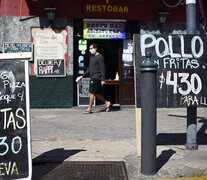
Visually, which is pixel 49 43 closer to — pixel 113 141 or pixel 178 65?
pixel 113 141

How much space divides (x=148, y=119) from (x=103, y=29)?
7.72 m

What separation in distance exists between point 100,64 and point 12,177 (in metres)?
6.30

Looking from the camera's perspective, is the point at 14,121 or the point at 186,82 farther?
the point at 186,82

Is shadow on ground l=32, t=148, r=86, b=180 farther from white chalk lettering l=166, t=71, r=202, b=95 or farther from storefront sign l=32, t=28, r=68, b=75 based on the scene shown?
storefront sign l=32, t=28, r=68, b=75

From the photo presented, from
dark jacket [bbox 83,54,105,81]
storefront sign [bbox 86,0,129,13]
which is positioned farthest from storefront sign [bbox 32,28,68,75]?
dark jacket [bbox 83,54,105,81]

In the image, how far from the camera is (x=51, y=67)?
1128 centimetres

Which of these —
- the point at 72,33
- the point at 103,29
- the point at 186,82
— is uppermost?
the point at 103,29

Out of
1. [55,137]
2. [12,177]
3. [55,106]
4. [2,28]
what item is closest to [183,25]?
[55,106]

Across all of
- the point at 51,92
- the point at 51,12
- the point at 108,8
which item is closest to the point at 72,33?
the point at 51,12

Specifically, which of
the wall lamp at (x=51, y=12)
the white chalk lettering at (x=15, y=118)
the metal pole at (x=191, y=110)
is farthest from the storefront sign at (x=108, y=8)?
the white chalk lettering at (x=15, y=118)

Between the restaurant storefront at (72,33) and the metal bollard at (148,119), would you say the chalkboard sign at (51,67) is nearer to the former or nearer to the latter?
the restaurant storefront at (72,33)

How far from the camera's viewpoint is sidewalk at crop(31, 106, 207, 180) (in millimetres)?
4676

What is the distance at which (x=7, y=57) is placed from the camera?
3795mm

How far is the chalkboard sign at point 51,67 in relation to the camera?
11227 millimetres
